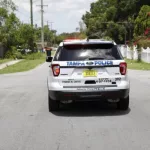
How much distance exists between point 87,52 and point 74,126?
199cm

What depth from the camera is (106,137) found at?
6.94m

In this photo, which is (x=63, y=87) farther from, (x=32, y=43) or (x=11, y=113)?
(x=32, y=43)

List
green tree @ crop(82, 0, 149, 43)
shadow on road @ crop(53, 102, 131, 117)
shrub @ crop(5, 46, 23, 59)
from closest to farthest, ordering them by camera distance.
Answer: shadow on road @ crop(53, 102, 131, 117), shrub @ crop(5, 46, 23, 59), green tree @ crop(82, 0, 149, 43)

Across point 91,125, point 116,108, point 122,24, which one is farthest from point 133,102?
point 122,24

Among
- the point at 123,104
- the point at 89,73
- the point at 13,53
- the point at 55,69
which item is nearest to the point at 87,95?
the point at 89,73

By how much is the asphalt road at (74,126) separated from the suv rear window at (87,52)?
1.32 m

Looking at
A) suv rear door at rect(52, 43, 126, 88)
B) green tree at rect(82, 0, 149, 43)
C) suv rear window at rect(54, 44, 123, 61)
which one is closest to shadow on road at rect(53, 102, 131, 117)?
suv rear door at rect(52, 43, 126, 88)

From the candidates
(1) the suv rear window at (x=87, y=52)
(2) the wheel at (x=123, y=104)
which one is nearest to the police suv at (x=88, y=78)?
(1) the suv rear window at (x=87, y=52)

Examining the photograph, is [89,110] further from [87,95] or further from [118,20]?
[118,20]

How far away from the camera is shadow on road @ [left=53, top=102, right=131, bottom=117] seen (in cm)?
927

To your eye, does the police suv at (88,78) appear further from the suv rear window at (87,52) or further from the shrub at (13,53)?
the shrub at (13,53)

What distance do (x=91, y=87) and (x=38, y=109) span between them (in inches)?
73.3

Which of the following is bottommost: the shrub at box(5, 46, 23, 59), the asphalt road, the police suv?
the shrub at box(5, 46, 23, 59)

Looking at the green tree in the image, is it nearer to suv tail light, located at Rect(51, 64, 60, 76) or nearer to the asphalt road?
the asphalt road
